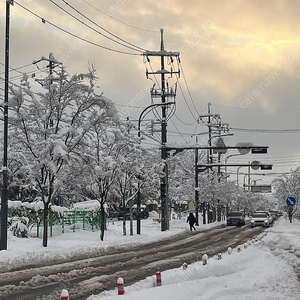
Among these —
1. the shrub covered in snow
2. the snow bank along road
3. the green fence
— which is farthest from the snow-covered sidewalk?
the green fence

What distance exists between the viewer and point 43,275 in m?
13.6

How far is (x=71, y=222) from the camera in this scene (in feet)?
98.9

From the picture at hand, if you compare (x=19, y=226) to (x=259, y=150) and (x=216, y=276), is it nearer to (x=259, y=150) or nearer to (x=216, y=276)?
(x=216, y=276)

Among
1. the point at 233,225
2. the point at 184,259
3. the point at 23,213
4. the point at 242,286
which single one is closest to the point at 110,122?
the point at 23,213

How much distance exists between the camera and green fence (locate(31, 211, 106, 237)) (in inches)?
1051

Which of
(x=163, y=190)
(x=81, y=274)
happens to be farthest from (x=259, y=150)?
(x=81, y=274)

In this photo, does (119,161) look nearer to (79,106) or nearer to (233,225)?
(79,106)

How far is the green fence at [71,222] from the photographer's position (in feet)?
87.6

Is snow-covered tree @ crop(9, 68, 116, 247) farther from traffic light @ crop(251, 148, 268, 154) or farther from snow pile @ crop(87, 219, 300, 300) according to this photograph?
traffic light @ crop(251, 148, 268, 154)

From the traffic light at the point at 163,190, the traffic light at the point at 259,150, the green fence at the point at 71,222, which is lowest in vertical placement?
the green fence at the point at 71,222

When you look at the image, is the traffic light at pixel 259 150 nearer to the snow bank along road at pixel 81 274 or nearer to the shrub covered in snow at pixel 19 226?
the snow bank along road at pixel 81 274

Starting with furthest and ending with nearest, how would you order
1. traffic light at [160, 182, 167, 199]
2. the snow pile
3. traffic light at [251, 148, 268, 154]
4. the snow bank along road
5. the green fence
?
traffic light at [160, 182, 167, 199], traffic light at [251, 148, 268, 154], the green fence, the snow bank along road, the snow pile

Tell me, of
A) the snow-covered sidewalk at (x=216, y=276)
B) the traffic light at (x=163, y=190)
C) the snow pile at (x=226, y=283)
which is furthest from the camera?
the traffic light at (x=163, y=190)

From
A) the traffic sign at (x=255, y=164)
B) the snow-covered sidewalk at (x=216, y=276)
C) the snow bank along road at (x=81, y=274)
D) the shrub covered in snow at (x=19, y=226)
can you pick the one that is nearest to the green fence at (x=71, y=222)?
the shrub covered in snow at (x=19, y=226)
